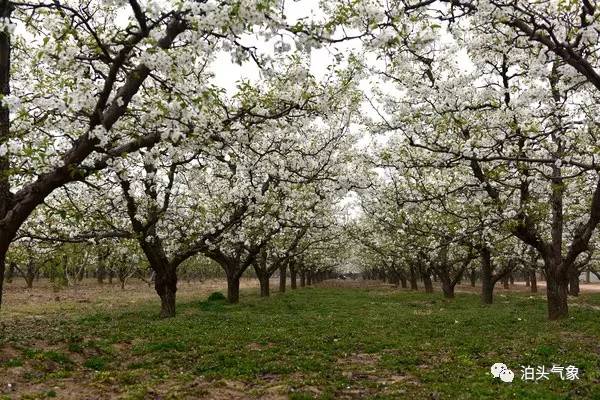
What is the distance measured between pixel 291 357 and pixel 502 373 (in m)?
5.46

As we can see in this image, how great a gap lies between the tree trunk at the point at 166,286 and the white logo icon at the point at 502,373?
1432cm

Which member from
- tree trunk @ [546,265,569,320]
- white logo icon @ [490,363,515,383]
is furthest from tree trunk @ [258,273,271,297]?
white logo icon @ [490,363,515,383]

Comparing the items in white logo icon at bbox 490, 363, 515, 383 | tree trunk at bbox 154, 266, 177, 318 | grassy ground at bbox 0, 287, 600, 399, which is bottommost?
grassy ground at bbox 0, 287, 600, 399

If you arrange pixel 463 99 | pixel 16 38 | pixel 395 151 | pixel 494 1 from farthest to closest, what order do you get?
pixel 395 151
pixel 463 99
pixel 16 38
pixel 494 1

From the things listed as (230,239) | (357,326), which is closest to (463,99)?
(357,326)

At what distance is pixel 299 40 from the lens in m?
7.20

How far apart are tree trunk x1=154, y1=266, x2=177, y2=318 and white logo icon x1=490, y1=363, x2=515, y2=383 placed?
14.3 metres

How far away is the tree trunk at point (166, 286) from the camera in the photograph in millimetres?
21422

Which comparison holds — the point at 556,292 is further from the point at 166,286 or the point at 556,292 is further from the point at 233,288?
the point at 233,288

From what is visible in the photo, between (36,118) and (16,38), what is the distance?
4864 millimetres

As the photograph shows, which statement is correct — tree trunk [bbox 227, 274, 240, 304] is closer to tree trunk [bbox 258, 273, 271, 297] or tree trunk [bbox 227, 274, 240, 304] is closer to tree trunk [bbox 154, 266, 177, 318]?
tree trunk [bbox 258, 273, 271, 297]

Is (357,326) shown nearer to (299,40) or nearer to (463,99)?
(463,99)

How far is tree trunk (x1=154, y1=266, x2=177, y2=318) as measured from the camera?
70.3 ft

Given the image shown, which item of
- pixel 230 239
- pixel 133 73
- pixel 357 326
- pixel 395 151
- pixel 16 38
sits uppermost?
pixel 16 38
